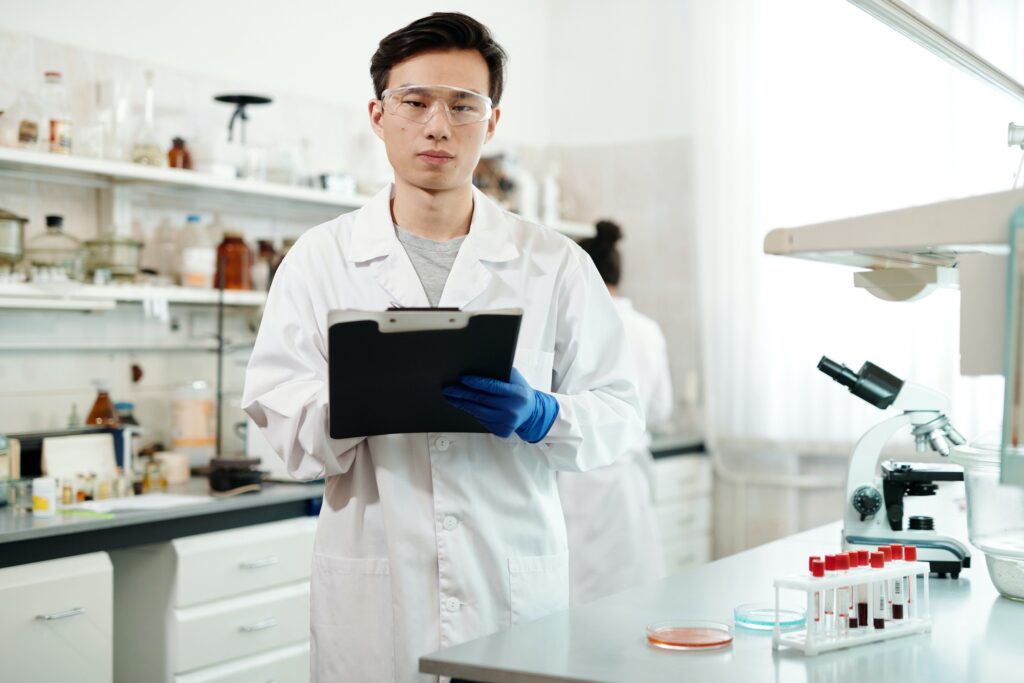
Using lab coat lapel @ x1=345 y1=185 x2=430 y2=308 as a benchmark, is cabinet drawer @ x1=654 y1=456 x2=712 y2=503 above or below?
below

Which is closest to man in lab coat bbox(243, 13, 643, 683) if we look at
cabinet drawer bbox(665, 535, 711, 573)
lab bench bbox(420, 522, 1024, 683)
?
lab bench bbox(420, 522, 1024, 683)

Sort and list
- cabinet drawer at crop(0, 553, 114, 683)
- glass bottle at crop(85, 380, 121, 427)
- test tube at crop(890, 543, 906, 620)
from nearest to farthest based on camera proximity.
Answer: test tube at crop(890, 543, 906, 620) → cabinet drawer at crop(0, 553, 114, 683) → glass bottle at crop(85, 380, 121, 427)

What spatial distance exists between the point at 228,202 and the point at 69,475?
1095 mm

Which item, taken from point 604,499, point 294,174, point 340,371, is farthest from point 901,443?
point 340,371

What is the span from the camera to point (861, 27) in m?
4.33

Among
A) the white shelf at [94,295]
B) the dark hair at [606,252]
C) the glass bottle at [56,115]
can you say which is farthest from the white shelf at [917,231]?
the dark hair at [606,252]

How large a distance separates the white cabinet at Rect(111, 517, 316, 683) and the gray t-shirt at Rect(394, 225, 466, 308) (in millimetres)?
1181

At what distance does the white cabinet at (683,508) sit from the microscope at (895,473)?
220 centimetres

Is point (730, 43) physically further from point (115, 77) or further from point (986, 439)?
point (986, 439)

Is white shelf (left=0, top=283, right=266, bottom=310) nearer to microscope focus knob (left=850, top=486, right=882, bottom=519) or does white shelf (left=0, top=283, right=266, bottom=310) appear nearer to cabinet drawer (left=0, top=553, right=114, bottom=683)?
cabinet drawer (left=0, top=553, right=114, bottom=683)

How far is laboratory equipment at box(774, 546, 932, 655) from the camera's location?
145 cm

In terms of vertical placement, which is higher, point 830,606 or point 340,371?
point 340,371

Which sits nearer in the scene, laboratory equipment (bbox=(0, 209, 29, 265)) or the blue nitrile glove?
the blue nitrile glove

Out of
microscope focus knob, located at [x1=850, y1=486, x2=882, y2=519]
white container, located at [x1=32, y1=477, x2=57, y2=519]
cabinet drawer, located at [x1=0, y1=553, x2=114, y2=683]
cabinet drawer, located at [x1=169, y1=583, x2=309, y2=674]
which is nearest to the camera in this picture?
microscope focus knob, located at [x1=850, y1=486, x2=882, y2=519]
